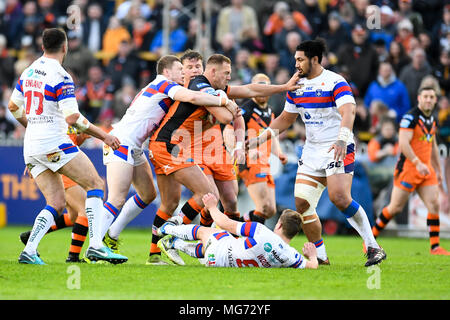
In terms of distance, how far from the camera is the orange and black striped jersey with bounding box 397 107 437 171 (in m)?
12.8

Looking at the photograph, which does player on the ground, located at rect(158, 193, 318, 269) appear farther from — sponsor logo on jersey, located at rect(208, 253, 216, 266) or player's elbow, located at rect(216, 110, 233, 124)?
player's elbow, located at rect(216, 110, 233, 124)

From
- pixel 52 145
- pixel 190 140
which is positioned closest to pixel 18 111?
pixel 52 145

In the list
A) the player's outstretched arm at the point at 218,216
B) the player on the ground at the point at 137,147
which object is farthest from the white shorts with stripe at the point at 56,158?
the player's outstretched arm at the point at 218,216

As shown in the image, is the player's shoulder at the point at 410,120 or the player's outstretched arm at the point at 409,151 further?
the player's shoulder at the point at 410,120

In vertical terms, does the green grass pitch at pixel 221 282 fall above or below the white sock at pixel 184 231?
below

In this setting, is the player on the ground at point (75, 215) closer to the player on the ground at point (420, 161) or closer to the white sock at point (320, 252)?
the white sock at point (320, 252)

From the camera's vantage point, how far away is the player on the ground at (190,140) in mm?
9117

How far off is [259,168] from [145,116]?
3.01m

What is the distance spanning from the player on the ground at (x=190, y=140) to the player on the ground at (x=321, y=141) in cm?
27

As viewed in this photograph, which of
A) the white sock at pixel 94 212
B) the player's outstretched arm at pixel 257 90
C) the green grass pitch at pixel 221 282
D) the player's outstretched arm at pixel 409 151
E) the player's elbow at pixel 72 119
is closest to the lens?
the green grass pitch at pixel 221 282

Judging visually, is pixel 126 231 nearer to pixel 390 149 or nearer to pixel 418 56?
pixel 390 149

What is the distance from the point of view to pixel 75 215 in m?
10.8

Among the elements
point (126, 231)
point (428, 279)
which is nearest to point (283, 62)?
point (126, 231)

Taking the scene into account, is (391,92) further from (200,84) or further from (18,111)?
(18,111)
